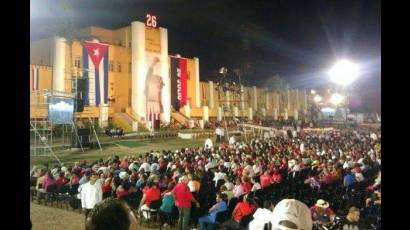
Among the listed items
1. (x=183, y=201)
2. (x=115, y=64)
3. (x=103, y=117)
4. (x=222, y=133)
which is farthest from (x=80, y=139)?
(x=222, y=133)

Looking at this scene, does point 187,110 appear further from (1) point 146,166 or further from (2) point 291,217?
(2) point 291,217

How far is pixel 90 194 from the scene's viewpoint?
216 inches

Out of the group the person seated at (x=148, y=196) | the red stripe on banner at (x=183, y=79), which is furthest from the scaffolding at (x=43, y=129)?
the red stripe on banner at (x=183, y=79)

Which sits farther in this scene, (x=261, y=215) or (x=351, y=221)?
(x=261, y=215)

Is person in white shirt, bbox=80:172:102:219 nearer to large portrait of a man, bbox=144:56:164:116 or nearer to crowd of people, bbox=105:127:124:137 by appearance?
crowd of people, bbox=105:127:124:137

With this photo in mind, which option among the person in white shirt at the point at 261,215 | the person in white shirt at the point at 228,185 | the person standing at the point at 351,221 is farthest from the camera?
the person in white shirt at the point at 228,185

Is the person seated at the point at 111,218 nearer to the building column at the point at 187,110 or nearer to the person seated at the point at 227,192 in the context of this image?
the person seated at the point at 227,192

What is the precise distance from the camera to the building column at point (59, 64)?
577 centimetres

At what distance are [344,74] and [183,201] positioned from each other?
2479 millimetres

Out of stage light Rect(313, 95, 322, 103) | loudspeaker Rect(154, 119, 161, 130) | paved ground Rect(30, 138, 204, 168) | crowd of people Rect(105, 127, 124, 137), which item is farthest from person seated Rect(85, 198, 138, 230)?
crowd of people Rect(105, 127, 124, 137)

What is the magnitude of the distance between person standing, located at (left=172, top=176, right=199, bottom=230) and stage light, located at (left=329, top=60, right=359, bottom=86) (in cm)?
223

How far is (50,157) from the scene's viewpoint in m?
5.84

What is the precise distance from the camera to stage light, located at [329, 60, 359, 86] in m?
4.79
